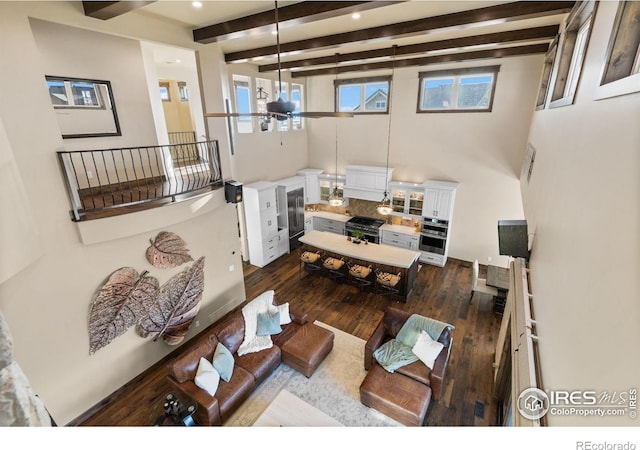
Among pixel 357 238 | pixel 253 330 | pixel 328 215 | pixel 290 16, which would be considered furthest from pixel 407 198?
pixel 290 16

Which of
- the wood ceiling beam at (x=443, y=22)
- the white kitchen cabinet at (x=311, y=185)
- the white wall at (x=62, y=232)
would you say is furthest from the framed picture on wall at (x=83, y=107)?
the white kitchen cabinet at (x=311, y=185)

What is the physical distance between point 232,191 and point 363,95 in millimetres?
5544

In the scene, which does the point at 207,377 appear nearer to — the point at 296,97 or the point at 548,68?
the point at 548,68

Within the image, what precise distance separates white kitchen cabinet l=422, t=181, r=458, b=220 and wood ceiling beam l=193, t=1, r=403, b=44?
5405mm

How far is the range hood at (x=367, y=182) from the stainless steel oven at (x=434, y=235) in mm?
1620

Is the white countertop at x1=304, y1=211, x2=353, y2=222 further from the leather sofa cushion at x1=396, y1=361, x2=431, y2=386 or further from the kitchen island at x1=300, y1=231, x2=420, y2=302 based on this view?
the leather sofa cushion at x1=396, y1=361, x2=431, y2=386

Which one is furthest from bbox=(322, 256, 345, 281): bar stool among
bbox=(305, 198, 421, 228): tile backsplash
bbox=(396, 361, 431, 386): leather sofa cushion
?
bbox=(396, 361, 431, 386): leather sofa cushion

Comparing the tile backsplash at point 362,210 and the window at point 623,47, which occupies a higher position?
the window at point 623,47

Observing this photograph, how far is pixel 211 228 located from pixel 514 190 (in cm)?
743

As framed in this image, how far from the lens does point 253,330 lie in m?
5.14

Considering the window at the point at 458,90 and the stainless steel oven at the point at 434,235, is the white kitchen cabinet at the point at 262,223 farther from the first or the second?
the window at the point at 458,90

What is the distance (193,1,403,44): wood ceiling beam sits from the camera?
10.3 feet

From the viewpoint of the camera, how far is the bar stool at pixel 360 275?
6.75 meters
